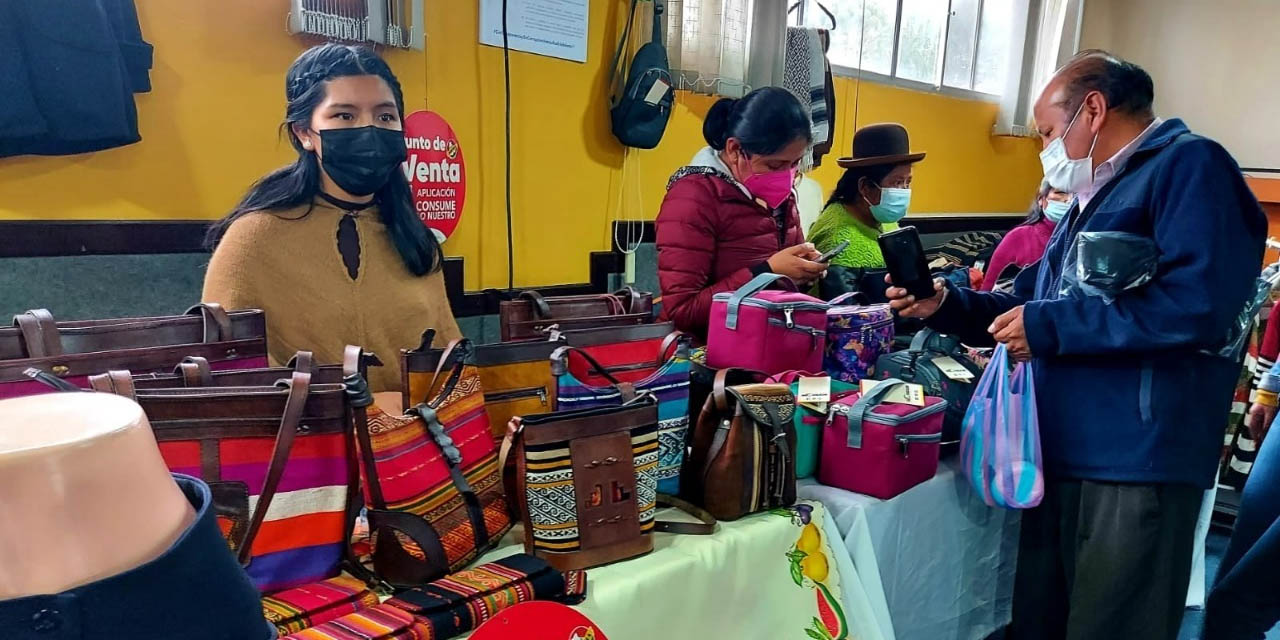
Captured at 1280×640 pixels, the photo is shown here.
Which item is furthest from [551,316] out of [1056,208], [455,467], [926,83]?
[926,83]

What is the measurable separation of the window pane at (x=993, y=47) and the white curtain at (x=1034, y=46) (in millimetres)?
69

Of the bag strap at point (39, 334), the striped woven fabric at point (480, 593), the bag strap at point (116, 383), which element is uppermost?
the bag strap at point (39, 334)

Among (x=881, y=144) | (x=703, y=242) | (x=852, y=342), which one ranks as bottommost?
(x=852, y=342)

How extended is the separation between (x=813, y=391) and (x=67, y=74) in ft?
5.83

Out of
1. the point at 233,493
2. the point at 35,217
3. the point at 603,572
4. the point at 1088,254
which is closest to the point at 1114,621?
the point at 1088,254

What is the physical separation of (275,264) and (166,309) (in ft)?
2.66

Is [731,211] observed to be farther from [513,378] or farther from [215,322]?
[215,322]

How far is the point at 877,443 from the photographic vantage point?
1.69m

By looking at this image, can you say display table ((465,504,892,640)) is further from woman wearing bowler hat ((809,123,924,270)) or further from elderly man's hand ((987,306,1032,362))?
woman wearing bowler hat ((809,123,924,270))

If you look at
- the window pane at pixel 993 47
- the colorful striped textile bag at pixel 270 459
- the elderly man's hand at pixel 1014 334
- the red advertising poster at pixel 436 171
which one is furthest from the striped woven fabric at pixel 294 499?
the window pane at pixel 993 47

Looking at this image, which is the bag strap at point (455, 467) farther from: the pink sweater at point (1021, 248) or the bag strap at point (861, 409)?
the pink sweater at point (1021, 248)

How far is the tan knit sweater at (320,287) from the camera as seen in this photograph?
59.2 inches

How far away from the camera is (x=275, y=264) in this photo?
1.53 metres

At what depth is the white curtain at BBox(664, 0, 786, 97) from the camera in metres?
3.07
